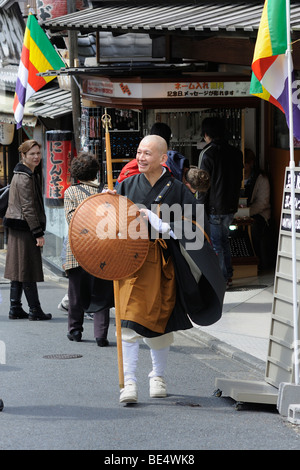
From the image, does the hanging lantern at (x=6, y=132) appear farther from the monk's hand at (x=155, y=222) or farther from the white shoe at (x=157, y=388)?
the monk's hand at (x=155, y=222)

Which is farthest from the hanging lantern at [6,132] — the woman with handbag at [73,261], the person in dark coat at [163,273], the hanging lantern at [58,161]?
the person in dark coat at [163,273]

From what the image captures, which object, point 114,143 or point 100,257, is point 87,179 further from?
point 114,143

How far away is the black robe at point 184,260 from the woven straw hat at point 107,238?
0.31m

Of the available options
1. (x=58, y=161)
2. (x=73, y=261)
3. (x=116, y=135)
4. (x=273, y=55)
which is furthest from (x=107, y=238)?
(x=58, y=161)

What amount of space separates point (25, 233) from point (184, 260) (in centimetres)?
416

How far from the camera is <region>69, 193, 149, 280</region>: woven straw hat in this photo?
23.3ft

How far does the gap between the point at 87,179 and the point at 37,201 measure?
1.60m

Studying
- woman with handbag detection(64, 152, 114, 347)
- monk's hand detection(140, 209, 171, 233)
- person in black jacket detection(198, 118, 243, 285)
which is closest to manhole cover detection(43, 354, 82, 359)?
woman with handbag detection(64, 152, 114, 347)

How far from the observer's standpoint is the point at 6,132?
71.1 ft

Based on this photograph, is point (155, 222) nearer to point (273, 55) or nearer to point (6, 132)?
point (273, 55)

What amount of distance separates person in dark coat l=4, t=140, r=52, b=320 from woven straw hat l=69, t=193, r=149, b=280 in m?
3.87

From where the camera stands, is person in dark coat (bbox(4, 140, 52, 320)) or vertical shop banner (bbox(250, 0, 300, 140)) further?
person in dark coat (bbox(4, 140, 52, 320))

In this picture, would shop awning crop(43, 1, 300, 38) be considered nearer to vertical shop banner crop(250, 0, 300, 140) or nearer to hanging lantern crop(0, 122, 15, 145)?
vertical shop banner crop(250, 0, 300, 140)

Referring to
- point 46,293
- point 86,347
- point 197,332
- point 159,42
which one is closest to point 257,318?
point 197,332
